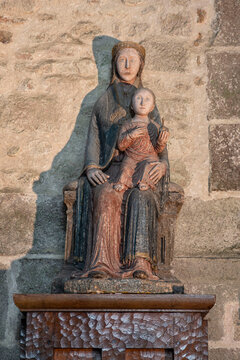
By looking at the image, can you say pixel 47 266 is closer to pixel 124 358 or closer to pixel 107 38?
pixel 124 358

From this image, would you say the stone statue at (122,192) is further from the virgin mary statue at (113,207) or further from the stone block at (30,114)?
the stone block at (30,114)

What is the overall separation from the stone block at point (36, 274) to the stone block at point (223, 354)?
0.95 metres

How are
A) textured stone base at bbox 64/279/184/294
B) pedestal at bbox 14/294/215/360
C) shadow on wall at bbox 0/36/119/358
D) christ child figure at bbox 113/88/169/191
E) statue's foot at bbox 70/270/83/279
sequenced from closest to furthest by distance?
pedestal at bbox 14/294/215/360
textured stone base at bbox 64/279/184/294
statue's foot at bbox 70/270/83/279
christ child figure at bbox 113/88/169/191
shadow on wall at bbox 0/36/119/358

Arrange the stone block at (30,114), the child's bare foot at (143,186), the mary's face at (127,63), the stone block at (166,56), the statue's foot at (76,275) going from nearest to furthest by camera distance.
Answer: the statue's foot at (76,275), the child's bare foot at (143,186), the mary's face at (127,63), the stone block at (30,114), the stone block at (166,56)

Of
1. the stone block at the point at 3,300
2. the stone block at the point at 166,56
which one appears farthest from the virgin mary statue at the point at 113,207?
the stone block at the point at 3,300

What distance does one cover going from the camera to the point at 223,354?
10.4 feet

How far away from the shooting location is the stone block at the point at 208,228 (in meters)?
3.37

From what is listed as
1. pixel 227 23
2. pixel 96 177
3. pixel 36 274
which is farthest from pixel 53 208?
pixel 227 23

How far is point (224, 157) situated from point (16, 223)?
1300 millimetres

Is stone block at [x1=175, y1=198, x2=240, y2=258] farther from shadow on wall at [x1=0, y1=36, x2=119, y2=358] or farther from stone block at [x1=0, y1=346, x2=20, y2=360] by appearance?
stone block at [x1=0, y1=346, x2=20, y2=360]

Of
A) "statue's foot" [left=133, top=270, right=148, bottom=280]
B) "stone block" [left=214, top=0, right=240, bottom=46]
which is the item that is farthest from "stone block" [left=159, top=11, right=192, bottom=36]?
"statue's foot" [left=133, top=270, right=148, bottom=280]

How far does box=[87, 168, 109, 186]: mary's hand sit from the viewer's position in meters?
3.01

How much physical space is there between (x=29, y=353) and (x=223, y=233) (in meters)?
1.40

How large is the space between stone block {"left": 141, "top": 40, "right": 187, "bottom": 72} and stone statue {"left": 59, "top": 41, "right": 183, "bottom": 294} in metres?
0.30
